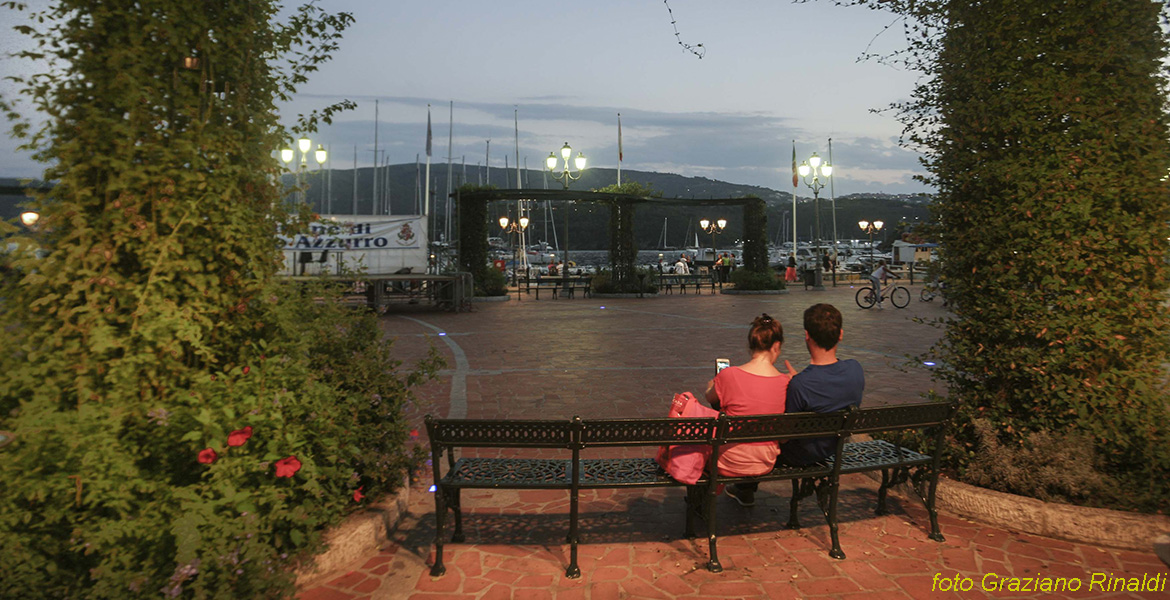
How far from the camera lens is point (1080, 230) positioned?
412 centimetres

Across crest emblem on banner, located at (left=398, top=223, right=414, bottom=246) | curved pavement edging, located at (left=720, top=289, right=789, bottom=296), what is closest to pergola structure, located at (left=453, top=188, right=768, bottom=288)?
curved pavement edging, located at (left=720, top=289, right=789, bottom=296)

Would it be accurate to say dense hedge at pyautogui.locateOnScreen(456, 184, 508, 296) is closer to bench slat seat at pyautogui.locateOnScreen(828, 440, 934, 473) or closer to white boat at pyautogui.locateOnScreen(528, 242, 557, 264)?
bench slat seat at pyautogui.locateOnScreen(828, 440, 934, 473)

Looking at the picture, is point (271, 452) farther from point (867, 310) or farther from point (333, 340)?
point (867, 310)

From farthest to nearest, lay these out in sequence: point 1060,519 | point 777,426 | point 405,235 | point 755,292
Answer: point 755,292, point 405,235, point 1060,519, point 777,426

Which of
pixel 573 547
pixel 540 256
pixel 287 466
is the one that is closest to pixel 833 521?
pixel 573 547

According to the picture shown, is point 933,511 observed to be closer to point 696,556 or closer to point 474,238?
point 696,556

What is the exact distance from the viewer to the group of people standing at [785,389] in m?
3.75

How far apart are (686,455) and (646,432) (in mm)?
322

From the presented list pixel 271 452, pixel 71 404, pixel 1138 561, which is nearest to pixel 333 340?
pixel 271 452

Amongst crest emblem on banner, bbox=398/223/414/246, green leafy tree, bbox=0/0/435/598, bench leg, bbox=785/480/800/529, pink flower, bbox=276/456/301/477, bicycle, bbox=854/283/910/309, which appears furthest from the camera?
crest emblem on banner, bbox=398/223/414/246

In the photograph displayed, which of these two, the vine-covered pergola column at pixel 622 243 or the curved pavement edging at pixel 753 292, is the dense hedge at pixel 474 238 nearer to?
the vine-covered pergola column at pixel 622 243

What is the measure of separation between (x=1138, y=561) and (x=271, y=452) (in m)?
4.18

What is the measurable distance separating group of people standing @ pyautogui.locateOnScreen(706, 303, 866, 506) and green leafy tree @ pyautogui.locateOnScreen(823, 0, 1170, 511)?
1.22 meters

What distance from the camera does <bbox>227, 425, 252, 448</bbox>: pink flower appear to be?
9.77 feet
